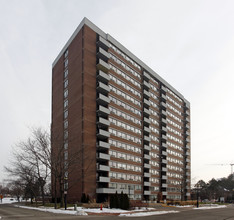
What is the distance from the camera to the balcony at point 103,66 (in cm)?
6195

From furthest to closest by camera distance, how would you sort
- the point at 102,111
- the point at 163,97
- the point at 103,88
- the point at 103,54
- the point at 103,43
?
the point at 163,97
the point at 103,43
the point at 103,54
the point at 103,88
the point at 102,111

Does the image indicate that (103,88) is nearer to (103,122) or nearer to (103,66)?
(103,66)

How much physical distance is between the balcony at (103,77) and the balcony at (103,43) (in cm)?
740

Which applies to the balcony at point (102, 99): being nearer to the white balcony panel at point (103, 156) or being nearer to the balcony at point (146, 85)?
the white balcony panel at point (103, 156)

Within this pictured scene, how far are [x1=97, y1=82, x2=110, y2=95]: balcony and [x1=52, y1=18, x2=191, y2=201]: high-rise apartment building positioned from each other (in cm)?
24

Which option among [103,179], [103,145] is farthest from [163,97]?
[103,179]

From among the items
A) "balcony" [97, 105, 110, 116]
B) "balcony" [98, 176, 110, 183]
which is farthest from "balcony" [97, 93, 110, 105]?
"balcony" [98, 176, 110, 183]

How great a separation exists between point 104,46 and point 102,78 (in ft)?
27.6

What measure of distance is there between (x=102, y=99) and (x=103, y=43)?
13796 millimetres

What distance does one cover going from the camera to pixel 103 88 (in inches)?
2411

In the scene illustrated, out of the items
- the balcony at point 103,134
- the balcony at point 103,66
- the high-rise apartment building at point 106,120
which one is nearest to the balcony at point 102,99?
the high-rise apartment building at point 106,120

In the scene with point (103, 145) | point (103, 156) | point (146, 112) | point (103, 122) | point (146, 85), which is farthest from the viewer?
point (146, 85)

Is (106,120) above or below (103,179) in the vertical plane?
above

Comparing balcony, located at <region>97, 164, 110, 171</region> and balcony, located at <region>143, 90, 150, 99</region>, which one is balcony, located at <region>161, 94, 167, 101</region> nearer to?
Result: balcony, located at <region>143, 90, 150, 99</region>
